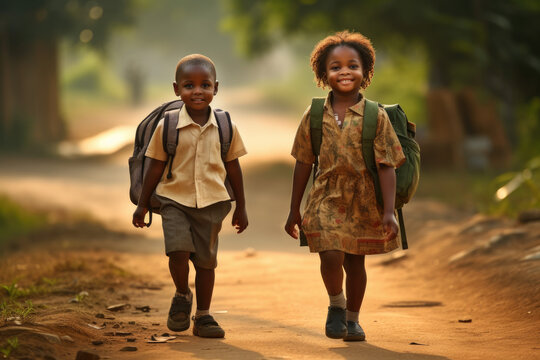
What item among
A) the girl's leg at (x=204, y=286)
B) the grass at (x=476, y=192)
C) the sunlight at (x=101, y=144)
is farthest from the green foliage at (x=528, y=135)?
the sunlight at (x=101, y=144)

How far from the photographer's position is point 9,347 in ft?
13.1

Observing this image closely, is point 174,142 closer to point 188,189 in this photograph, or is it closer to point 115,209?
point 188,189

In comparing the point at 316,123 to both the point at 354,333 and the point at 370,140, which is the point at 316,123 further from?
the point at 354,333

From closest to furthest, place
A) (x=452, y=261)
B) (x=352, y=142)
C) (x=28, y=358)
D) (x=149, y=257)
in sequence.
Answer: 1. (x=28, y=358)
2. (x=352, y=142)
3. (x=452, y=261)
4. (x=149, y=257)

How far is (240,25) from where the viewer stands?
68.9 feet

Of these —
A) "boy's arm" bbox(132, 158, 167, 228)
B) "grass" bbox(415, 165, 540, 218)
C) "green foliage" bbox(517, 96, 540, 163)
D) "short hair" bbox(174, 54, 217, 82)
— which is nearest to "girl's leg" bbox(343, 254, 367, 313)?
"boy's arm" bbox(132, 158, 167, 228)

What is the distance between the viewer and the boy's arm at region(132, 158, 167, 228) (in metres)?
4.84

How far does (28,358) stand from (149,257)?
5.20m

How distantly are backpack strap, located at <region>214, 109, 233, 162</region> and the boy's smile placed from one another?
0.42ft

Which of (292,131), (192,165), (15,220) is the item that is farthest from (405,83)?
(192,165)

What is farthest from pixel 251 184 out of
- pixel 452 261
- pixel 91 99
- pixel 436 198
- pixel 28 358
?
pixel 91 99

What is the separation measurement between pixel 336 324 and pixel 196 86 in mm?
1564

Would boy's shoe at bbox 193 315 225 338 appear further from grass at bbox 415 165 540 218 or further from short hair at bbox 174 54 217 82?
grass at bbox 415 165 540 218

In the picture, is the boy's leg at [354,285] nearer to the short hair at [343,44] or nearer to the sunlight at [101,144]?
the short hair at [343,44]
